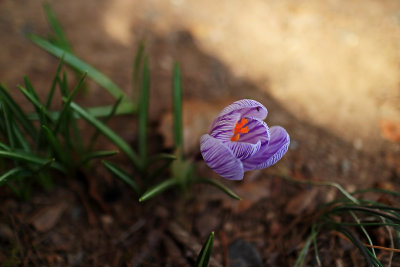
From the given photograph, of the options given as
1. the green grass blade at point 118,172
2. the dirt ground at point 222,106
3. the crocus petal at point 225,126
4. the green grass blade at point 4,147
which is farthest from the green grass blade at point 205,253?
the green grass blade at point 4,147

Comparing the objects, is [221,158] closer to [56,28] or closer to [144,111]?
[144,111]

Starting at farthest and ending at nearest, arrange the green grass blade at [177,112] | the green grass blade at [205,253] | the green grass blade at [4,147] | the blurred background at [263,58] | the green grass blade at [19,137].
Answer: the blurred background at [263,58], the green grass blade at [177,112], the green grass blade at [19,137], the green grass blade at [4,147], the green grass blade at [205,253]

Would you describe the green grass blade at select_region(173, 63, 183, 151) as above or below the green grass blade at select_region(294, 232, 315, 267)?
above

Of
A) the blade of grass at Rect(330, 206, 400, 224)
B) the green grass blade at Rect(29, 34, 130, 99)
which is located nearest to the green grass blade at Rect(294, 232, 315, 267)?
the blade of grass at Rect(330, 206, 400, 224)

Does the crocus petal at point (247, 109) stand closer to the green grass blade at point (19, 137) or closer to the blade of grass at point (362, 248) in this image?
the blade of grass at point (362, 248)

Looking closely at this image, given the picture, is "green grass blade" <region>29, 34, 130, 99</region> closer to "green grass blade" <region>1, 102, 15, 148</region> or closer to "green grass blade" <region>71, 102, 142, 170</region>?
"green grass blade" <region>71, 102, 142, 170</region>

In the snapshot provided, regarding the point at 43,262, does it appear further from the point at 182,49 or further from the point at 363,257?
the point at 182,49

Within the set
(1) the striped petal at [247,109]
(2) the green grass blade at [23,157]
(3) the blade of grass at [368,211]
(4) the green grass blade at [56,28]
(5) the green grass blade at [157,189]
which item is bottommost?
(5) the green grass blade at [157,189]

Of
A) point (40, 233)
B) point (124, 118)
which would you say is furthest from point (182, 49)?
point (40, 233)
